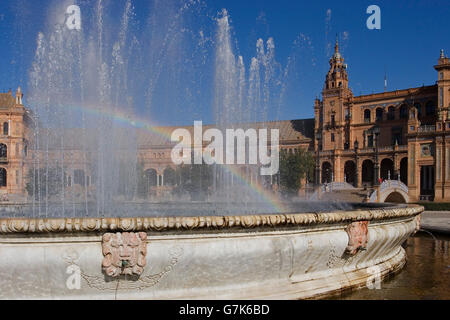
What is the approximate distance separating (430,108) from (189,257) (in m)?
52.2

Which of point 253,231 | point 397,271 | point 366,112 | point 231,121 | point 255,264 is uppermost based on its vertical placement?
point 366,112

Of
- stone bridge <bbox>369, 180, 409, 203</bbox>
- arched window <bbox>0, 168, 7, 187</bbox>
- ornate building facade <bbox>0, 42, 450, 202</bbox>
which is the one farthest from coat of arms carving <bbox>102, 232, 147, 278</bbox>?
arched window <bbox>0, 168, 7, 187</bbox>

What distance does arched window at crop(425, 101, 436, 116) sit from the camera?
4981 cm

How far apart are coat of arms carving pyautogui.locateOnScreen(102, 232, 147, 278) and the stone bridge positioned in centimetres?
2910

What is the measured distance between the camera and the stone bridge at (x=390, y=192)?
3198cm

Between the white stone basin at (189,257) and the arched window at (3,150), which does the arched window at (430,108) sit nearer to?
the white stone basin at (189,257)

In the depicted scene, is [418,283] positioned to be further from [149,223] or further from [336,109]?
[336,109]

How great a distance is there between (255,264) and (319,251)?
33.5 inches

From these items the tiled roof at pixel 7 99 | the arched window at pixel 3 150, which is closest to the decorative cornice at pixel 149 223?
the arched window at pixel 3 150

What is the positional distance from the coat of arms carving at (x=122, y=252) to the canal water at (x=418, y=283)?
2.42m

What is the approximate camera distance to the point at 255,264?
459 centimetres

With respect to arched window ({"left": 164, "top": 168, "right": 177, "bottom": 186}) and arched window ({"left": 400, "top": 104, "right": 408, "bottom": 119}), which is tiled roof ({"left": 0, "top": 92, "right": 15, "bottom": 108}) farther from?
arched window ({"left": 400, "top": 104, "right": 408, "bottom": 119})

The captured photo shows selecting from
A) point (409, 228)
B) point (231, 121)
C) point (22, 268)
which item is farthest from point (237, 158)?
point (22, 268)

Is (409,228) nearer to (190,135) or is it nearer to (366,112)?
(366,112)
